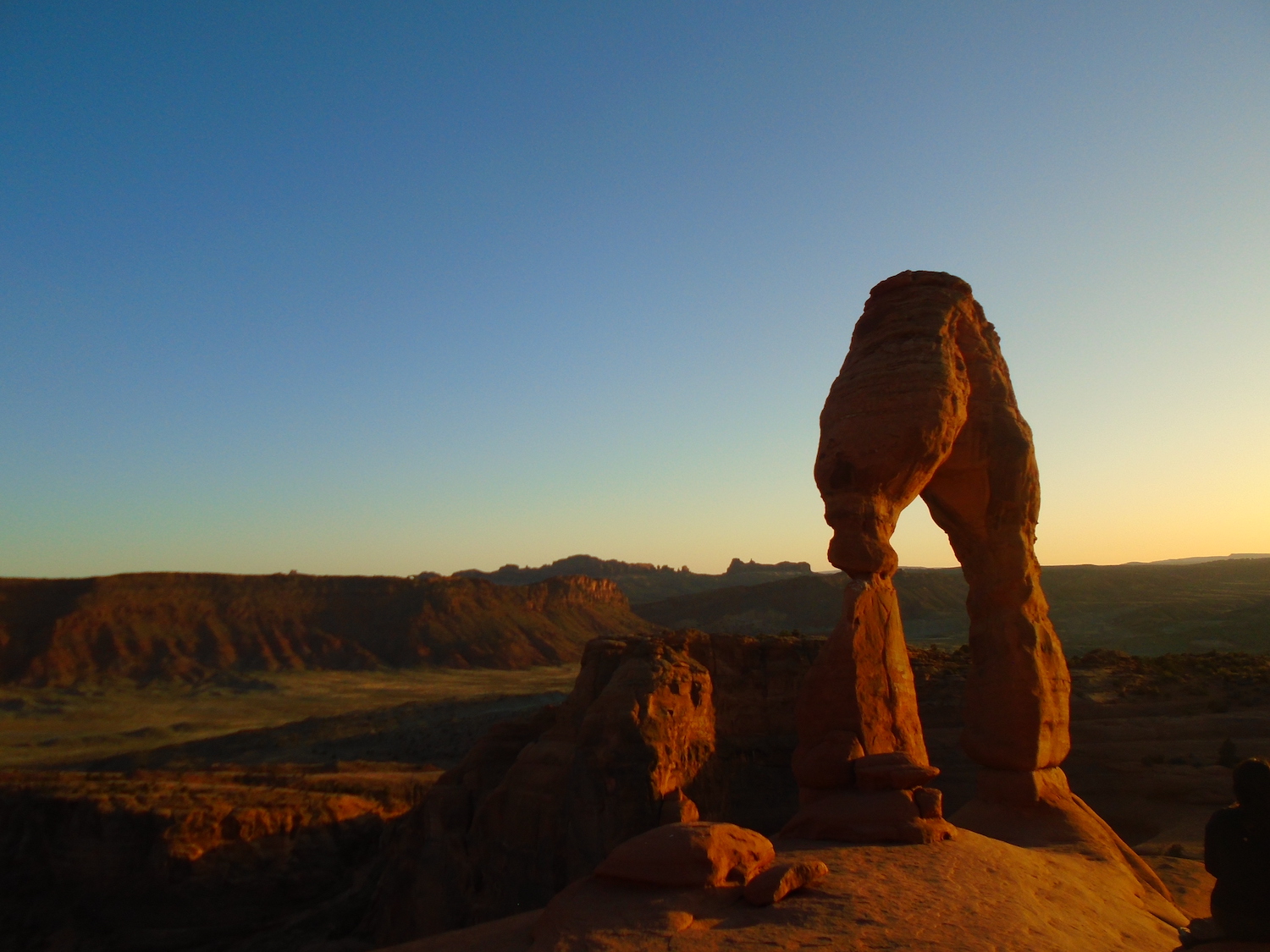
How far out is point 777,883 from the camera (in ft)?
24.4

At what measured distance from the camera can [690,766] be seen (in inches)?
565

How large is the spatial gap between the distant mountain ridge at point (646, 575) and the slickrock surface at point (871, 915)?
362 feet

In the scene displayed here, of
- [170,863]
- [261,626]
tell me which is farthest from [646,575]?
[170,863]

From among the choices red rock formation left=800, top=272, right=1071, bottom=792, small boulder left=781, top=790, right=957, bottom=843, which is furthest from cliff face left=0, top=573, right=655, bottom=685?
small boulder left=781, top=790, right=957, bottom=843

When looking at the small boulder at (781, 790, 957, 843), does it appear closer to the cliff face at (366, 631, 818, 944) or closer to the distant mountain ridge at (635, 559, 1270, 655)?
the cliff face at (366, 631, 818, 944)

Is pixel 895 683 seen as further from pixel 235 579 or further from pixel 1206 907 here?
pixel 235 579

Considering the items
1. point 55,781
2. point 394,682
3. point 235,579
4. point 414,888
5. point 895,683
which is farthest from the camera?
point 235,579

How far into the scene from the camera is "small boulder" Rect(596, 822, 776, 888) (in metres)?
7.61

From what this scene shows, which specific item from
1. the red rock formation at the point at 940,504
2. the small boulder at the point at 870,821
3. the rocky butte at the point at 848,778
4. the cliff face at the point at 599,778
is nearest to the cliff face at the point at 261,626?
the cliff face at the point at 599,778

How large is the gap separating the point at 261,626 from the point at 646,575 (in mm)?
93835

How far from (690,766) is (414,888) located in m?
5.99

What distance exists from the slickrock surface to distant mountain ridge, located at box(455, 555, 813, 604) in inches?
4350

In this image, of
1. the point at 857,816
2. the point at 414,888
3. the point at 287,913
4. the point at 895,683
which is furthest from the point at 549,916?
the point at 287,913

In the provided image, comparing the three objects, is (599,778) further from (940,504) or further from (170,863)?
(170,863)
